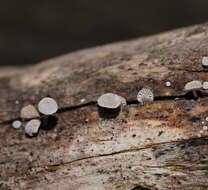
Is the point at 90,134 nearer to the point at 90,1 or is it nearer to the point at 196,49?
the point at 196,49

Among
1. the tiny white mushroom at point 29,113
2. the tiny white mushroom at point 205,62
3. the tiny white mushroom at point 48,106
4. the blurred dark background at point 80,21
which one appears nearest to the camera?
the tiny white mushroom at point 205,62

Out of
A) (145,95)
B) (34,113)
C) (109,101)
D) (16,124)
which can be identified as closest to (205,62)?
(145,95)

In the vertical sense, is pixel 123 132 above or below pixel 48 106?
below

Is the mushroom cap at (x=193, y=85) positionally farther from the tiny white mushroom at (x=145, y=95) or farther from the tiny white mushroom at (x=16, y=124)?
the tiny white mushroom at (x=16, y=124)

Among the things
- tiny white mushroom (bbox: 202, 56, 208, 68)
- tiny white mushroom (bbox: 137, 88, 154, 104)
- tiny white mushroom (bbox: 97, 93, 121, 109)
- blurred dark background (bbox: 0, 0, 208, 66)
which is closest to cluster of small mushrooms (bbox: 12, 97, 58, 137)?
tiny white mushroom (bbox: 97, 93, 121, 109)

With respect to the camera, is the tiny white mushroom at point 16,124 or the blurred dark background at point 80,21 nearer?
the tiny white mushroom at point 16,124

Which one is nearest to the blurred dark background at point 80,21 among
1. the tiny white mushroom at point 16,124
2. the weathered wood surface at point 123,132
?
the weathered wood surface at point 123,132

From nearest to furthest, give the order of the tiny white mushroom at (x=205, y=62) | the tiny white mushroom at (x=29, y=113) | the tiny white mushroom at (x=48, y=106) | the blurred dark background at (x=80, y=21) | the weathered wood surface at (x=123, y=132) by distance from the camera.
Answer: the weathered wood surface at (x=123, y=132) → the tiny white mushroom at (x=205, y=62) → the tiny white mushroom at (x=48, y=106) → the tiny white mushroom at (x=29, y=113) → the blurred dark background at (x=80, y=21)

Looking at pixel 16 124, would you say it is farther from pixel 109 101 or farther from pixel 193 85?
pixel 193 85
